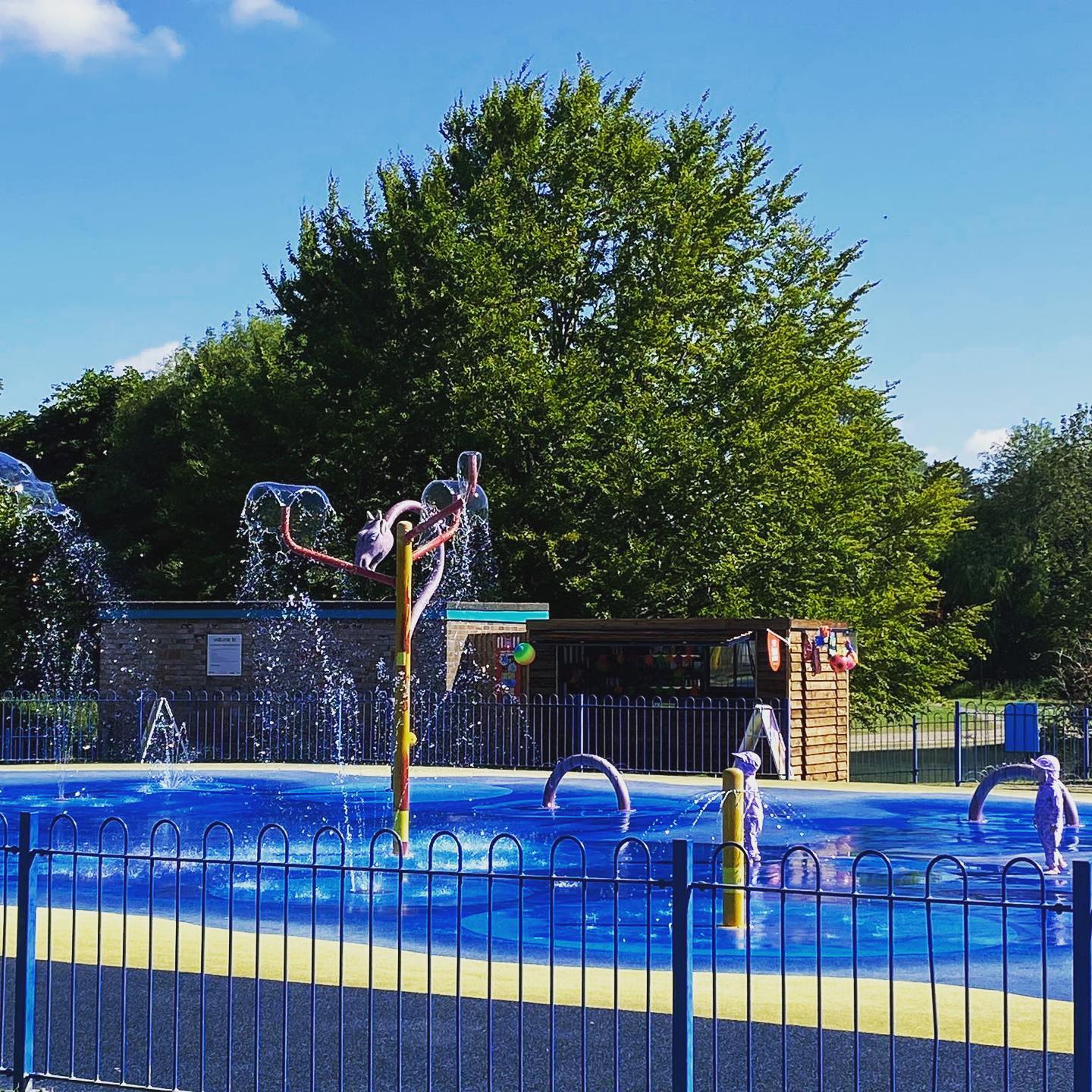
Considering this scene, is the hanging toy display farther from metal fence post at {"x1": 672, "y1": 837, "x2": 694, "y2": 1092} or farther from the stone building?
metal fence post at {"x1": 672, "y1": 837, "x2": 694, "y2": 1092}

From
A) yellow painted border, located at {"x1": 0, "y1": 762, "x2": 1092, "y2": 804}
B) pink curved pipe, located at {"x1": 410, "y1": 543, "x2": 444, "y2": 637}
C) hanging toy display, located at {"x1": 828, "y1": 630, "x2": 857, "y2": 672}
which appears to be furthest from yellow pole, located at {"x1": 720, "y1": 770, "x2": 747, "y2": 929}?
hanging toy display, located at {"x1": 828, "y1": 630, "x2": 857, "y2": 672}

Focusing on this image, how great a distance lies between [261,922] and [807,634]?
14.2 metres

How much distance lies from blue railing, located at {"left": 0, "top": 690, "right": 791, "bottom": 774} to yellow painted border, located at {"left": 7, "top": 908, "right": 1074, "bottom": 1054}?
44.4 feet

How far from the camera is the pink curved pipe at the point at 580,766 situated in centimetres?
1858

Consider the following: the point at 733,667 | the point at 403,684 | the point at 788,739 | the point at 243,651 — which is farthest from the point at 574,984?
the point at 243,651

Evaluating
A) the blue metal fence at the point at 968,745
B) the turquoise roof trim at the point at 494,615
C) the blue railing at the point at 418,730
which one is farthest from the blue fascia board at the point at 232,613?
the blue metal fence at the point at 968,745

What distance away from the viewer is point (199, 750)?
2702cm

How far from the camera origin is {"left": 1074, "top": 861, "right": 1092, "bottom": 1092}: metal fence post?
6.21 m

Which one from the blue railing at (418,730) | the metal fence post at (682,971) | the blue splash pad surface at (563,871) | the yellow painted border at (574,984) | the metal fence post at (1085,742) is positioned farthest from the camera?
the blue railing at (418,730)

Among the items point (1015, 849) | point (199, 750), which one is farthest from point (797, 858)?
point (199, 750)

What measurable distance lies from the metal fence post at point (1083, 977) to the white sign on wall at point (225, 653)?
22389mm

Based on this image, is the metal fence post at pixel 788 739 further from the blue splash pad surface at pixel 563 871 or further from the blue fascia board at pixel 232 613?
the blue fascia board at pixel 232 613

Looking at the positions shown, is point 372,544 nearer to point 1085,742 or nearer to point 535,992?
point 535,992

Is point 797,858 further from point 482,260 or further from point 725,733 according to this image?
point 482,260
